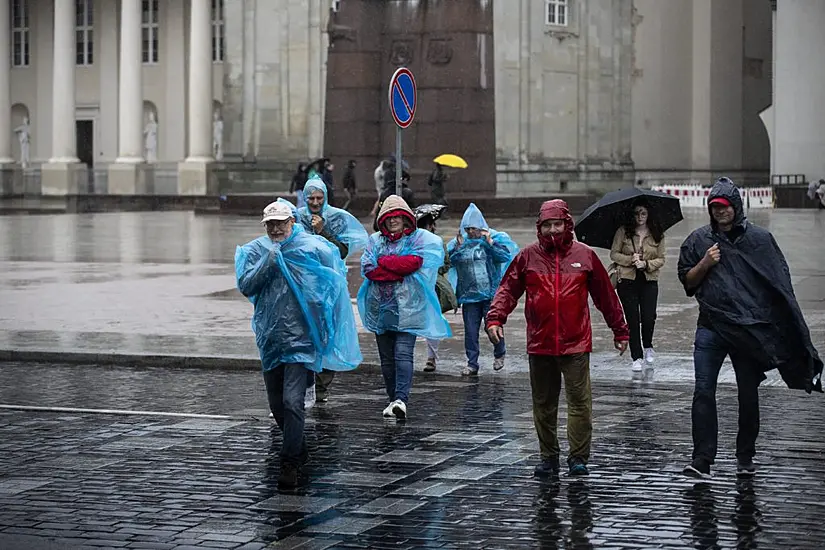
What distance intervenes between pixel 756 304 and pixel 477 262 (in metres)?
5.42

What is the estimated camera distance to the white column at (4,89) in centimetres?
7600

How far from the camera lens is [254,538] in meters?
7.64

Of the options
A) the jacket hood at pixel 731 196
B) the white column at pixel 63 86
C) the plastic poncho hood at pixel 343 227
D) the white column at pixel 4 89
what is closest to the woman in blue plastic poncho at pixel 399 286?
the plastic poncho hood at pixel 343 227

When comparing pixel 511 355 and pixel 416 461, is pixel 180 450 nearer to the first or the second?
pixel 416 461

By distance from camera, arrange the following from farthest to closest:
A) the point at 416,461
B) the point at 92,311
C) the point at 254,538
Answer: the point at 92,311 → the point at 416,461 → the point at 254,538

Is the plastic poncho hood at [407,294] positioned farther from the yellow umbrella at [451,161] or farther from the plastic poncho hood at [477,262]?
the yellow umbrella at [451,161]

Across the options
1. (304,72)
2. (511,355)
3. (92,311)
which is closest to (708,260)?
(511,355)

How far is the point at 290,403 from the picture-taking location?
927 cm

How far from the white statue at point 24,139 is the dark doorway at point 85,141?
96.4 inches

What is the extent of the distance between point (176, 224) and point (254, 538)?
1413 inches

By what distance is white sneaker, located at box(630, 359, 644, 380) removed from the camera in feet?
44.9

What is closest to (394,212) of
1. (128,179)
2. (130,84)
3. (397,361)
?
(397,361)

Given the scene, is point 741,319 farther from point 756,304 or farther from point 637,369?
point 637,369

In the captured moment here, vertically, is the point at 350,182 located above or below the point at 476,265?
above
